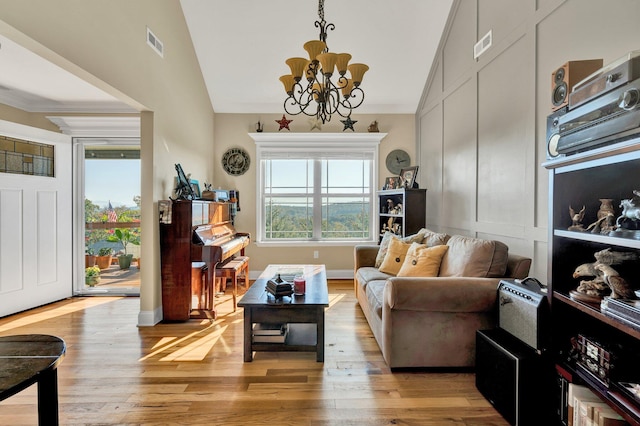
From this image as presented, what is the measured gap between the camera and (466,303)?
220 cm

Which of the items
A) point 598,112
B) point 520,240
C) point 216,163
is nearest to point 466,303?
point 520,240

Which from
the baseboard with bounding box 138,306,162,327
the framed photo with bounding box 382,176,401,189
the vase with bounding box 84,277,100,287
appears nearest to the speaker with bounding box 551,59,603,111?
the framed photo with bounding box 382,176,401,189

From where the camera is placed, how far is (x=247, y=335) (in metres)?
2.45

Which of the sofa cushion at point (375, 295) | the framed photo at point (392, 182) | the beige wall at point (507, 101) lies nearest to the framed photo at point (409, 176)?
the framed photo at point (392, 182)

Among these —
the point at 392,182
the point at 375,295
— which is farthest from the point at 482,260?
the point at 392,182

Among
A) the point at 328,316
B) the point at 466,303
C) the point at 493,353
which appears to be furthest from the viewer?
the point at 328,316

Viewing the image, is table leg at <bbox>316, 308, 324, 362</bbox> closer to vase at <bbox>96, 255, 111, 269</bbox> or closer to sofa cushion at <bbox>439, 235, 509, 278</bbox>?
sofa cushion at <bbox>439, 235, 509, 278</bbox>

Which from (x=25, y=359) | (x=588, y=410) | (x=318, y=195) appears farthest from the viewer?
(x=318, y=195)

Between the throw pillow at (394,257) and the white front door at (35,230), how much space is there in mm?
3930

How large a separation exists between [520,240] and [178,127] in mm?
3712

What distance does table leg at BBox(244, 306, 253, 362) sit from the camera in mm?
2451

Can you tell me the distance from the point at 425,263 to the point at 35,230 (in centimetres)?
433

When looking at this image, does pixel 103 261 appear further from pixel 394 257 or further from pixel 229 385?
pixel 394 257

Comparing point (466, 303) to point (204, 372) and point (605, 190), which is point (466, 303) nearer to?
point (605, 190)
